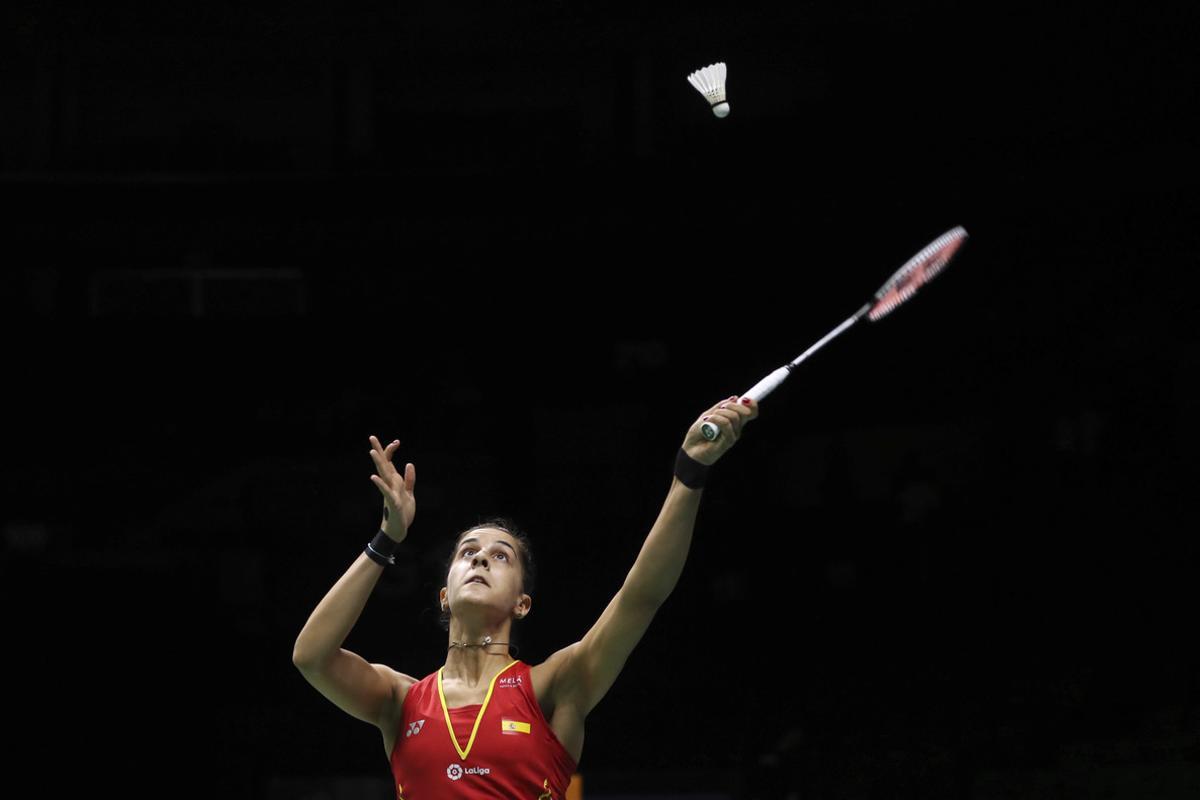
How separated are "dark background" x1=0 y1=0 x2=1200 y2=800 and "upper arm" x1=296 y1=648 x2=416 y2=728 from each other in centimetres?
437

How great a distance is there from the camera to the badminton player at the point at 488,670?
10.3 ft

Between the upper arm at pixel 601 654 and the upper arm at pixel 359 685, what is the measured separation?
394mm

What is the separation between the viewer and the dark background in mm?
8031

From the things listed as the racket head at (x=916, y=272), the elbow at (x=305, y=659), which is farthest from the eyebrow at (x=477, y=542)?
the racket head at (x=916, y=272)

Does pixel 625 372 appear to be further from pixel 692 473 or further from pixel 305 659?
pixel 692 473

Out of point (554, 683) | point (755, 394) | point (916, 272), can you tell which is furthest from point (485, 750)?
point (916, 272)

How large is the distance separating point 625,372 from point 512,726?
21.0 ft

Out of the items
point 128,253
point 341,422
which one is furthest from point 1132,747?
point 128,253

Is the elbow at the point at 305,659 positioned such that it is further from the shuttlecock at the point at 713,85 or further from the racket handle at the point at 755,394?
the shuttlecock at the point at 713,85

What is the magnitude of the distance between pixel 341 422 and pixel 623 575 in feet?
6.68

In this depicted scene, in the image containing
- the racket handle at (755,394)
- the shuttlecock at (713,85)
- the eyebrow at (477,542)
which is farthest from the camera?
the shuttlecock at (713,85)

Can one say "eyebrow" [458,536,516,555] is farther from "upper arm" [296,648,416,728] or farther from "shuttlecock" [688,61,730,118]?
"shuttlecock" [688,61,730,118]

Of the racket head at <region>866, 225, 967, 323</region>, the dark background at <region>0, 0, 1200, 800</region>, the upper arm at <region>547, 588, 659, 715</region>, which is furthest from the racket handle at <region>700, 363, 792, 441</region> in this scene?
the dark background at <region>0, 0, 1200, 800</region>

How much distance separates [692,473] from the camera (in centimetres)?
309
